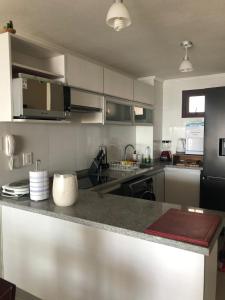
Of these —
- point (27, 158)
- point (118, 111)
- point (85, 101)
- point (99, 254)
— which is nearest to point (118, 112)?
point (118, 111)

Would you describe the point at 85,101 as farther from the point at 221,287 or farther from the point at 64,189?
the point at 221,287

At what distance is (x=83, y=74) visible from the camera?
7.52ft

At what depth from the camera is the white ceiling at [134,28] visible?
1.67 meters

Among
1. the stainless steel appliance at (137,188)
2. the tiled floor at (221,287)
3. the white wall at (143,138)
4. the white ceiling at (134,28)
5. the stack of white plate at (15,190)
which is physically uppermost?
the white ceiling at (134,28)

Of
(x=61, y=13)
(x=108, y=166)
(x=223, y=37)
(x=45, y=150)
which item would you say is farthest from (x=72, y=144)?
(x=223, y=37)

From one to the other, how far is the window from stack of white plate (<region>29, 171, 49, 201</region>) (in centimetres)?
277

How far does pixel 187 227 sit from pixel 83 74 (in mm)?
1618

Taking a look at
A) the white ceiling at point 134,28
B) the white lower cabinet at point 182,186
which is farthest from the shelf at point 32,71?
the white lower cabinet at point 182,186

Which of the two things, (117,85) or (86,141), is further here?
(86,141)

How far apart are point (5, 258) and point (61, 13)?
183cm

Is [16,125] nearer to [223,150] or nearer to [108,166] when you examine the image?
[108,166]

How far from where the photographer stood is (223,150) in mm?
2971

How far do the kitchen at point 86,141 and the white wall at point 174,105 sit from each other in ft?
0.23

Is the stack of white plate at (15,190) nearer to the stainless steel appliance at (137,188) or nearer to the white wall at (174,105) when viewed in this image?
the stainless steel appliance at (137,188)
